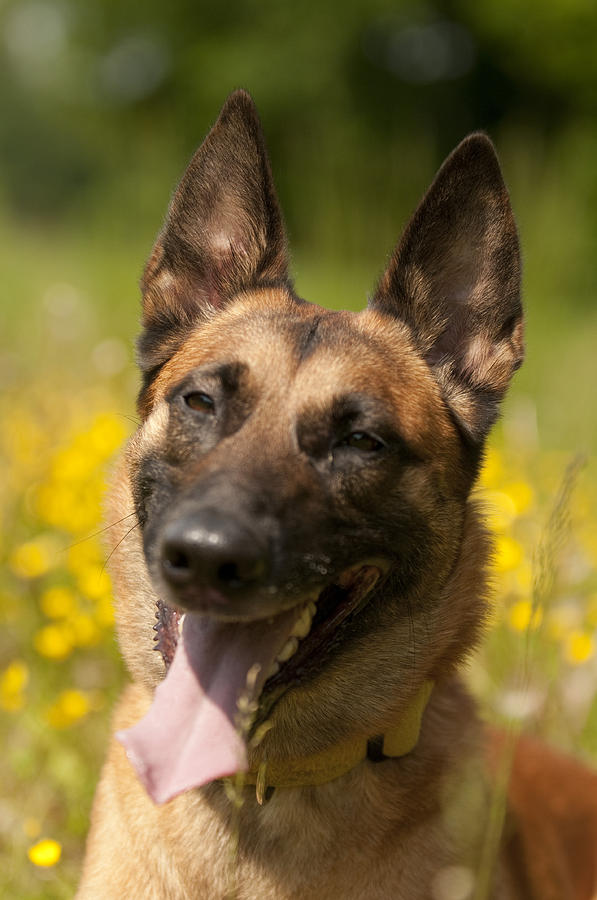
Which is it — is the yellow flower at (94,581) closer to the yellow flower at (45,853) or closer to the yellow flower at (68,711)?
the yellow flower at (68,711)

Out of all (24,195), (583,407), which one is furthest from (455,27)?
(583,407)

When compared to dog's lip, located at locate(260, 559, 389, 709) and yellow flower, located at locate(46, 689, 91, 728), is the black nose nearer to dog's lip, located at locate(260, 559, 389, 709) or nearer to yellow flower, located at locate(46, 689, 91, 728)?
dog's lip, located at locate(260, 559, 389, 709)

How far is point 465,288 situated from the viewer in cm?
292

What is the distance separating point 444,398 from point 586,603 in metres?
1.77

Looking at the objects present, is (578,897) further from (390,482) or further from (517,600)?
(390,482)

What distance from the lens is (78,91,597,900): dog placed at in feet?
7.42

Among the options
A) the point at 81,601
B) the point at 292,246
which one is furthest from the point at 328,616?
the point at 292,246

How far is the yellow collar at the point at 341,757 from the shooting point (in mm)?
2527

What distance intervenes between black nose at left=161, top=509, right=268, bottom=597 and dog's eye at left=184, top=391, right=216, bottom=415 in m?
0.53

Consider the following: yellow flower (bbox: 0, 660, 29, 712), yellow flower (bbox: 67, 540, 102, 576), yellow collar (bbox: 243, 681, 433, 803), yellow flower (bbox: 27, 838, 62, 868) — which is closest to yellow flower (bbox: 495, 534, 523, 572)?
yellow collar (bbox: 243, 681, 433, 803)

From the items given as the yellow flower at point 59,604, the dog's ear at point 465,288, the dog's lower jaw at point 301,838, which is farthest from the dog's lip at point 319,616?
the yellow flower at point 59,604

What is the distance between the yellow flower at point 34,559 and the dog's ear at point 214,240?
42.9 inches

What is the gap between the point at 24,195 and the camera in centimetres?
3045

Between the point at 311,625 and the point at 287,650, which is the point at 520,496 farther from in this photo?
the point at 287,650
